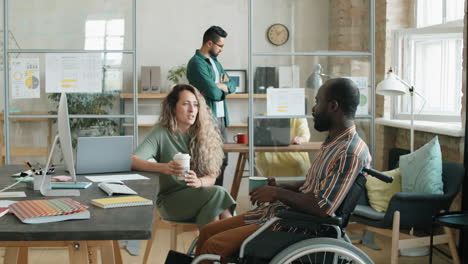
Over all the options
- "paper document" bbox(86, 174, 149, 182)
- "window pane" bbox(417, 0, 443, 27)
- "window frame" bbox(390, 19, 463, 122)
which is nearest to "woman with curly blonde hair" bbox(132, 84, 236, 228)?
"paper document" bbox(86, 174, 149, 182)

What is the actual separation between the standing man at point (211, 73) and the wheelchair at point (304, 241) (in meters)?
2.13

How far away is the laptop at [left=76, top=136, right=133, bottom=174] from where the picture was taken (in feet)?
9.58

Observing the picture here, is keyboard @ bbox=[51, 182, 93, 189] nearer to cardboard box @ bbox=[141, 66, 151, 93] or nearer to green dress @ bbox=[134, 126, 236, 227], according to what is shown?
green dress @ bbox=[134, 126, 236, 227]

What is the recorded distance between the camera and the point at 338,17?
16.0 feet

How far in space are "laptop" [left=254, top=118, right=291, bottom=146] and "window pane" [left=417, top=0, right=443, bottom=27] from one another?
142cm

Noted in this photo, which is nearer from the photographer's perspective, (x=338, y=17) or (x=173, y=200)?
(x=173, y=200)

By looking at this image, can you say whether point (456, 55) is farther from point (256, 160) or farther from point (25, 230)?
point (25, 230)

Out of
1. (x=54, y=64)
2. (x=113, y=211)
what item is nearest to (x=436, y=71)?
(x=54, y=64)

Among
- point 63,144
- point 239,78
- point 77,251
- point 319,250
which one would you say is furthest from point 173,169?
point 239,78

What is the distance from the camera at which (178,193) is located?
3.25 m

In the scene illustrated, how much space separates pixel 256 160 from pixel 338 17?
1.37m

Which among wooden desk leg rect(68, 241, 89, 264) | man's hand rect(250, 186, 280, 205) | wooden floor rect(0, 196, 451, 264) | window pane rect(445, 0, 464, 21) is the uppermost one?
window pane rect(445, 0, 464, 21)

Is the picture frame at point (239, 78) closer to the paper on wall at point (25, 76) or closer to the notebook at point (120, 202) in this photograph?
the paper on wall at point (25, 76)

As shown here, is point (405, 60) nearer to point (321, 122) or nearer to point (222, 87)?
point (222, 87)
